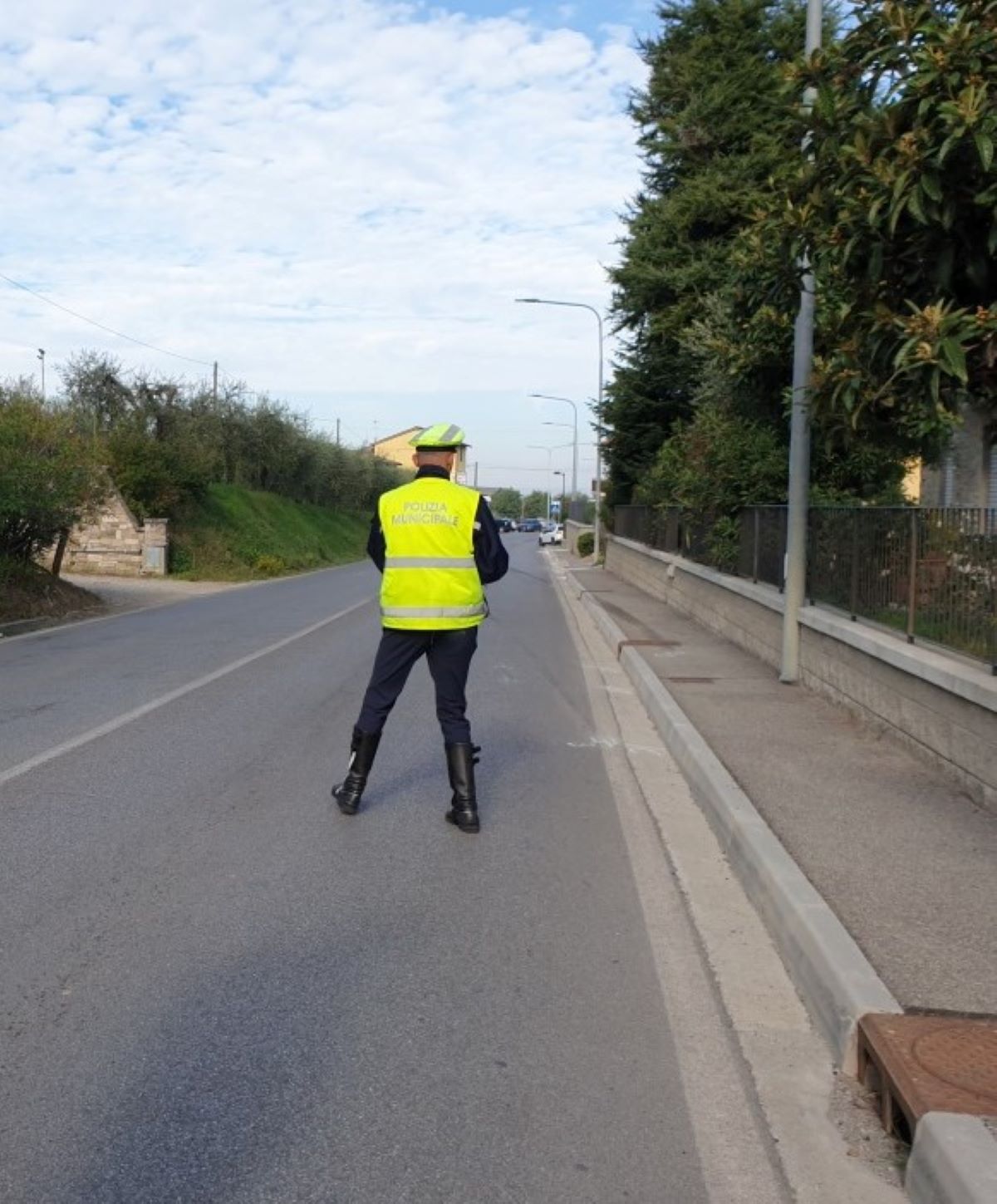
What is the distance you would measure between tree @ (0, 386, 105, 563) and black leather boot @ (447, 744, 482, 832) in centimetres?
1291

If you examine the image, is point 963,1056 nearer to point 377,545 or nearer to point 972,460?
point 377,545

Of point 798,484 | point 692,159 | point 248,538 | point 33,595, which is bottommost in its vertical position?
point 33,595

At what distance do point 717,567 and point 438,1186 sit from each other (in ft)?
46.4

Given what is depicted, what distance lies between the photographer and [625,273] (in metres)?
27.6

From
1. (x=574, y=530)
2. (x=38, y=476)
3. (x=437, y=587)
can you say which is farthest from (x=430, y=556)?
(x=574, y=530)

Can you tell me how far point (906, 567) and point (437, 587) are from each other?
397 centimetres

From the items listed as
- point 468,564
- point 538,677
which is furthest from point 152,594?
point 468,564

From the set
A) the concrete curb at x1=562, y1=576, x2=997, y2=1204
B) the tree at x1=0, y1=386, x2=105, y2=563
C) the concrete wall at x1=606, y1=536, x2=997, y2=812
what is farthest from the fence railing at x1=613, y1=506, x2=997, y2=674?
the tree at x1=0, y1=386, x2=105, y2=563

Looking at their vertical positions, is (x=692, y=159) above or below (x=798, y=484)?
above

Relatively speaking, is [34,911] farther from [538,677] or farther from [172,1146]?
[538,677]

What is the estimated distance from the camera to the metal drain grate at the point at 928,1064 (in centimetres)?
308

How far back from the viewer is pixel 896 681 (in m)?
7.94

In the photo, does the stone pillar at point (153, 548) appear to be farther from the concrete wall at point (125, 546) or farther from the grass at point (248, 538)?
the grass at point (248, 538)

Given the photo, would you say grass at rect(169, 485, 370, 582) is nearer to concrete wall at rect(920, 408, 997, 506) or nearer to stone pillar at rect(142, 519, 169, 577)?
stone pillar at rect(142, 519, 169, 577)
